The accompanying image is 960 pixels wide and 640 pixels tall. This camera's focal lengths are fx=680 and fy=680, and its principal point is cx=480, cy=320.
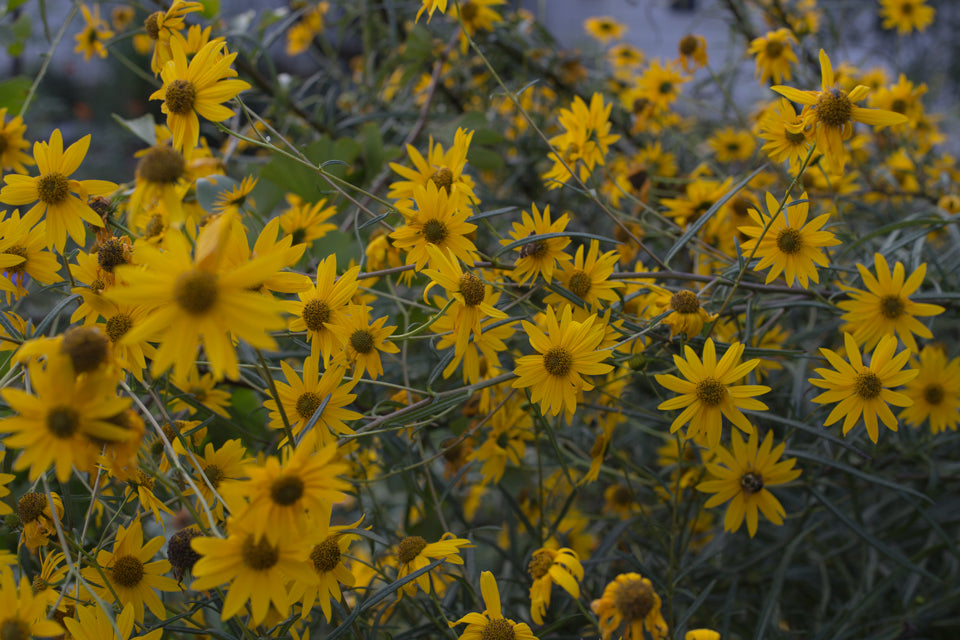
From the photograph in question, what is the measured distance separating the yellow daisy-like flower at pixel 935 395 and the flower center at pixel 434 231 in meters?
0.53

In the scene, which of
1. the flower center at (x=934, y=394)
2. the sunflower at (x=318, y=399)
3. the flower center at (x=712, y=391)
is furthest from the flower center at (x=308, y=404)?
the flower center at (x=934, y=394)

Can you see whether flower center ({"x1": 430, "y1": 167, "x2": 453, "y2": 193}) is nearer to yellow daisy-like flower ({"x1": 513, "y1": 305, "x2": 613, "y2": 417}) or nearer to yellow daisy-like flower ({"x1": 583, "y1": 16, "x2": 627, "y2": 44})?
yellow daisy-like flower ({"x1": 513, "y1": 305, "x2": 613, "y2": 417})

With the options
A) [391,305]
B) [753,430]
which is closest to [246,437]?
[391,305]

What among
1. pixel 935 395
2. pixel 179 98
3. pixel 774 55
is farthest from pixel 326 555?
pixel 774 55

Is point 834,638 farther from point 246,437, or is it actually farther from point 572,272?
point 246,437

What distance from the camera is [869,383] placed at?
0.64 m

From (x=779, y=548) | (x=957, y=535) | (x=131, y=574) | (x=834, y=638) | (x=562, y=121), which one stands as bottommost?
(x=131, y=574)

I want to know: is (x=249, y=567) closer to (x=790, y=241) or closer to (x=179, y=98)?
(x=179, y=98)

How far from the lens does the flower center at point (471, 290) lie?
23.5 inches

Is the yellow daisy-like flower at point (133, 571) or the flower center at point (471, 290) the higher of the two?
the flower center at point (471, 290)

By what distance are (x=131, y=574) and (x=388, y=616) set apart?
306 mm

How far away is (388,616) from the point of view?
2.62 ft

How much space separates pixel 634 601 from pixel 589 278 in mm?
311

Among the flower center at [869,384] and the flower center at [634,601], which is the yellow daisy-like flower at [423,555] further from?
the flower center at [869,384]
